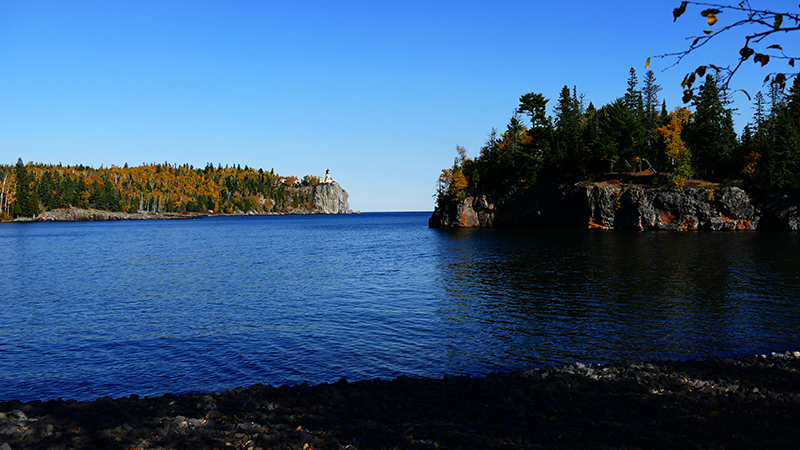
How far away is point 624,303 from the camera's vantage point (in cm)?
2725

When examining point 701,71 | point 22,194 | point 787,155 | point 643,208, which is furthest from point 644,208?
point 22,194

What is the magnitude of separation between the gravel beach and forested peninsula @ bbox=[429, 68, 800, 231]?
7860 cm

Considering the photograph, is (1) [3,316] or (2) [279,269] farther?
(2) [279,269]

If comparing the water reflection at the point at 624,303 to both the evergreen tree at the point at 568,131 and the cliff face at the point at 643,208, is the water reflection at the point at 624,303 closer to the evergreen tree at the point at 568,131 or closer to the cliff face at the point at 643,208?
the cliff face at the point at 643,208

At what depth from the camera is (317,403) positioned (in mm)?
12422

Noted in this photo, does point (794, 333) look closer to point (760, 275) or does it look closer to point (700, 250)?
point (760, 275)

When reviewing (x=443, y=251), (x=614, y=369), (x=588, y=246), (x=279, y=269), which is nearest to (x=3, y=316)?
(x=279, y=269)

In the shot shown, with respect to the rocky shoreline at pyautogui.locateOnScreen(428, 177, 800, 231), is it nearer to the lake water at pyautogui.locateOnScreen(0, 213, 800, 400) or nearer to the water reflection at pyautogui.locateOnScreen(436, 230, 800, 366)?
the water reflection at pyautogui.locateOnScreen(436, 230, 800, 366)

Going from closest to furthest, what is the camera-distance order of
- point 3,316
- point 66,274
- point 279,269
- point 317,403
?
1. point 317,403
2. point 3,316
3. point 66,274
4. point 279,269

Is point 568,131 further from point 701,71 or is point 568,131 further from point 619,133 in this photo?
point 701,71

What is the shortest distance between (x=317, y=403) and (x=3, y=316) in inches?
962

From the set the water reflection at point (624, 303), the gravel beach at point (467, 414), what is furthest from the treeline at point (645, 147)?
the gravel beach at point (467, 414)

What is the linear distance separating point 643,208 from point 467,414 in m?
92.6

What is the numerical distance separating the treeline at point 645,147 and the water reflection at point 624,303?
4492cm
